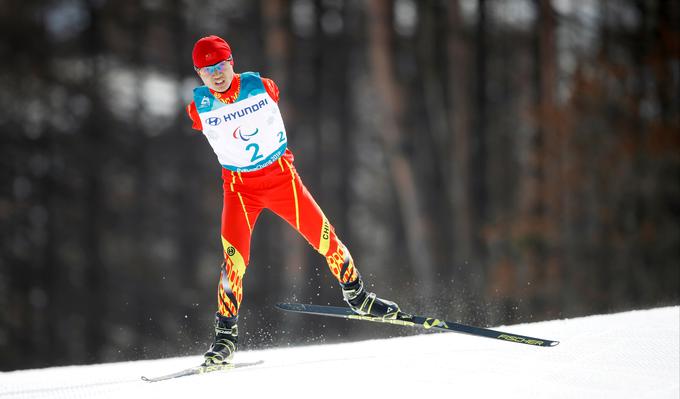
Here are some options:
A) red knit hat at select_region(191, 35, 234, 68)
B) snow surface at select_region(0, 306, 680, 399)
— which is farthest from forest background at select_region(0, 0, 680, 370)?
red knit hat at select_region(191, 35, 234, 68)

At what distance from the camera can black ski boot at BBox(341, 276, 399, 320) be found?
3.98m

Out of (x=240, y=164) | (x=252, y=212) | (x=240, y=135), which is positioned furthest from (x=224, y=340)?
(x=240, y=135)

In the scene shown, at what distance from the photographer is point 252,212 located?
3.73m

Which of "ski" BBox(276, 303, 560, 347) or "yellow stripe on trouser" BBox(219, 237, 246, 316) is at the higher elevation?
"yellow stripe on trouser" BBox(219, 237, 246, 316)

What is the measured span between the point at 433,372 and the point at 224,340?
1133 millimetres

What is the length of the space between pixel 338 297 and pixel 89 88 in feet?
17.2

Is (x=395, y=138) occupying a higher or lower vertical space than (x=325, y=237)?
higher

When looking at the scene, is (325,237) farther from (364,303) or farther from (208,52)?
(208,52)

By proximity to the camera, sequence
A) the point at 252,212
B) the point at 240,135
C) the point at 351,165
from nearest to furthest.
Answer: the point at 240,135, the point at 252,212, the point at 351,165

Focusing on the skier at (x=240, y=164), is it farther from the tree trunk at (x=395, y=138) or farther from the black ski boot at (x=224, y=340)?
the tree trunk at (x=395, y=138)

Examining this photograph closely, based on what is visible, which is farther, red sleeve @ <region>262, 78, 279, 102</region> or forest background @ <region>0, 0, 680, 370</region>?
forest background @ <region>0, 0, 680, 370</region>

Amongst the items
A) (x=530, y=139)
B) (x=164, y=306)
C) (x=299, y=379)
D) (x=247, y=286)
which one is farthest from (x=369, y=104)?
(x=299, y=379)

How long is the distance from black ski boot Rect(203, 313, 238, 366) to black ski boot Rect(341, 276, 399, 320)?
25.0 inches

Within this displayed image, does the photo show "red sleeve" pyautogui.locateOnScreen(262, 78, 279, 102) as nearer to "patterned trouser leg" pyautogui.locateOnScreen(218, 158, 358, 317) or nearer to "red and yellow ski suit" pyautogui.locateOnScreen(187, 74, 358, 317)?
"red and yellow ski suit" pyautogui.locateOnScreen(187, 74, 358, 317)
